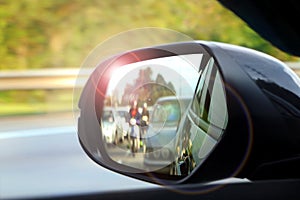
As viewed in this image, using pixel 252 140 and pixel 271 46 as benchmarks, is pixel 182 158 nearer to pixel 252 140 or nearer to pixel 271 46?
pixel 252 140

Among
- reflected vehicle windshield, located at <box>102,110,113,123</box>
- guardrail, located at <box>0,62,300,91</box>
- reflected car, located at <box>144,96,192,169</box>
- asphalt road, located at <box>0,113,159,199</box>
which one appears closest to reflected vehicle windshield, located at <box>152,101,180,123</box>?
reflected car, located at <box>144,96,192,169</box>

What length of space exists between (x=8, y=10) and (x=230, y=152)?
3.55 m

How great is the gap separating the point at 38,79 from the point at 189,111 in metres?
3.16

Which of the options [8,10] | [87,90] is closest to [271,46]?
[87,90]

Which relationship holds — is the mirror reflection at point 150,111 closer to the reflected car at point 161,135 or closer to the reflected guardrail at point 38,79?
the reflected car at point 161,135

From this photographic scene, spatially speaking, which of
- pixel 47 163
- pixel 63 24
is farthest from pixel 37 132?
pixel 63 24

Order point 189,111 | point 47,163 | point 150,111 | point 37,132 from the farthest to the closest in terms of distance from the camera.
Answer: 1. point 37,132
2. point 47,163
3. point 189,111
4. point 150,111

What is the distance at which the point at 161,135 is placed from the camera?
242cm

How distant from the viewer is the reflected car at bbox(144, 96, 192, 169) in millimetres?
2355

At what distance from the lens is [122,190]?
81.6 inches

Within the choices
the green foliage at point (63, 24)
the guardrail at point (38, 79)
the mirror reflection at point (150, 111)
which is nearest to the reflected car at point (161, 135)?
the mirror reflection at point (150, 111)

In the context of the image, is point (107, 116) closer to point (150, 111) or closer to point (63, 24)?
point (150, 111)

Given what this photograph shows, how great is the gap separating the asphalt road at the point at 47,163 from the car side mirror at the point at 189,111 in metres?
0.11

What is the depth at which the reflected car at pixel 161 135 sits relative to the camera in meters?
2.36
